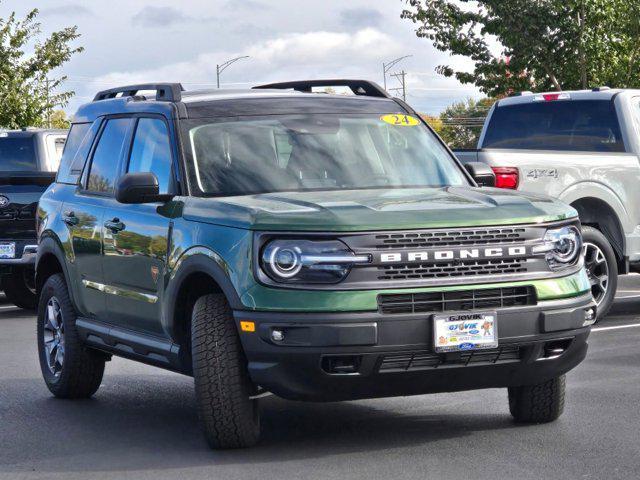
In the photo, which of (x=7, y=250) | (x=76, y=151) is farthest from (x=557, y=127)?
(x=7, y=250)

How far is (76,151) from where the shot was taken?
31.2 ft

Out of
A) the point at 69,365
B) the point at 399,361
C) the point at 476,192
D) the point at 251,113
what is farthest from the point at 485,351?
the point at 69,365

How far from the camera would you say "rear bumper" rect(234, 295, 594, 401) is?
645cm

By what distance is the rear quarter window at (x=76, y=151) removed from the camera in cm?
923

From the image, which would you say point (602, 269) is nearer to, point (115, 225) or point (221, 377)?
point (115, 225)

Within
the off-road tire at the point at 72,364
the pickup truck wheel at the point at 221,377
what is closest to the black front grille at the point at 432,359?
the pickup truck wheel at the point at 221,377

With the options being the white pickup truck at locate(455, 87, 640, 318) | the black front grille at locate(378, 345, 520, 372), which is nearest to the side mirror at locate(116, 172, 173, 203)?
the black front grille at locate(378, 345, 520, 372)

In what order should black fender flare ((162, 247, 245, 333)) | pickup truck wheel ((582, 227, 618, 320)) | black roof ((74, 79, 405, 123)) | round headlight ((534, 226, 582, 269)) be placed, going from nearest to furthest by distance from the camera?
black fender flare ((162, 247, 245, 333)), round headlight ((534, 226, 582, 269)), black roof ((74, 79, 405, 123)), pickup truck wheel ((582, 227, 618, 320))

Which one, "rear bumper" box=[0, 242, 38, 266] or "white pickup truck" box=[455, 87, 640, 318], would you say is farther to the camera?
"rear bumper" box=[0, 242, 38, 266]

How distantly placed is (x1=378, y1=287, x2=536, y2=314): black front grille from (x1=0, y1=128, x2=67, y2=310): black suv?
8129mm

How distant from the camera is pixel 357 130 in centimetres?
811

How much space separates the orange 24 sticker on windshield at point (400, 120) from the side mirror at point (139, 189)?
1531 mm

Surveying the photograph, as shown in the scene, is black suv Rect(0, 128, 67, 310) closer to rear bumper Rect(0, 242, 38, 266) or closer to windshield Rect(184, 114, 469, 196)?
rear bumper Rect(0, 242, 38, 266)

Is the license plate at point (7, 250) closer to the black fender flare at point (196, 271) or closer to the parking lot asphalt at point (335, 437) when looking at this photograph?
the parking lot asphalt at point (335, 437)
